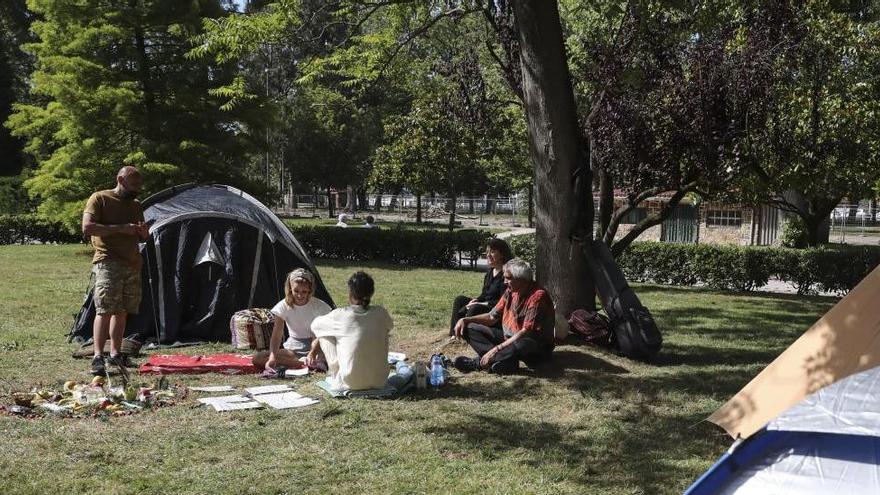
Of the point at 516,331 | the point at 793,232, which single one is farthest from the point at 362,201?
the point at 516,331

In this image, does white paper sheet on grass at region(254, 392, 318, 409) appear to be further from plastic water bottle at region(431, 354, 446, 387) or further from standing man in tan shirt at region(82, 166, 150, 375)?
standing man in tan shirt at region(82, 166, 150, 375)

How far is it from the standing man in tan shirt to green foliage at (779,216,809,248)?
18.8 metres

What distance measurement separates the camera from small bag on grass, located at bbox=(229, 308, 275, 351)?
26.3ft

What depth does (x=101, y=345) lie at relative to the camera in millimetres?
7148

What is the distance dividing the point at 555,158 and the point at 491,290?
1.44m

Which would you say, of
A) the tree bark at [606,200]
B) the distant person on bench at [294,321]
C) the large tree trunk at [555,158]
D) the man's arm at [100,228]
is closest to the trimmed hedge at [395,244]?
the tree bark at [606,200]

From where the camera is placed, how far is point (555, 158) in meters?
7.84

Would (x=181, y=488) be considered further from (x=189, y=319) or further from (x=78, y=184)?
(x=78, y=184)

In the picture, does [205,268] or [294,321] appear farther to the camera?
[205,268]

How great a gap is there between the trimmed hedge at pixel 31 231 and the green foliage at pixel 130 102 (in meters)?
3.96

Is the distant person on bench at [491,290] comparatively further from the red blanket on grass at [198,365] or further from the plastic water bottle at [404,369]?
the red blanket on grass at [198,365]

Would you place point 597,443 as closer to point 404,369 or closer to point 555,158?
point 404,369

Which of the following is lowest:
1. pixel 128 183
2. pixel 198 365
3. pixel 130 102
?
pixel 198 365

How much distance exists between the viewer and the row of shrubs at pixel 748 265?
49.1 feet
